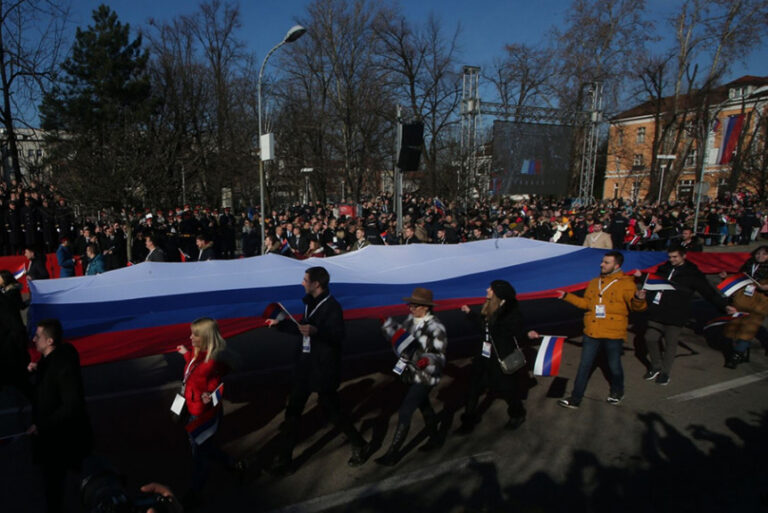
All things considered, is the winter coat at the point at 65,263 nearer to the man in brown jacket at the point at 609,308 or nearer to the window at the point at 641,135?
the man in brown jacket at the point at 609,308

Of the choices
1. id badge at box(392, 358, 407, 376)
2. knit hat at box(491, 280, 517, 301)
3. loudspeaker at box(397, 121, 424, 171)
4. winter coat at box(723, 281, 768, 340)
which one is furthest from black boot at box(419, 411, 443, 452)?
loudspeaker at box(397, 121, 424, 171)

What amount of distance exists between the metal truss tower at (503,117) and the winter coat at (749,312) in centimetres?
1267

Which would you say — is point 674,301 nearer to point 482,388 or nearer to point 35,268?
point 482,388

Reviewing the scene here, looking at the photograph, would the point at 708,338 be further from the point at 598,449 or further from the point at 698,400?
the point at 598,449

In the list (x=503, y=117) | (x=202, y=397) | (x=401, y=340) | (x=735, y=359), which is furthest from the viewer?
(x=503, y=117)

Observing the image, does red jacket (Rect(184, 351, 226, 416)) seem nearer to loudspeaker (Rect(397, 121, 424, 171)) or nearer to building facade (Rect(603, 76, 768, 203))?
loudspeaker (Rect(397, 121, 424, 171))

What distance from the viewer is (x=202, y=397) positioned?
12.2ft

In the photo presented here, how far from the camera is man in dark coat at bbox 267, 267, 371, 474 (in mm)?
4250

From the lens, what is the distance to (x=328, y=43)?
28.1 m

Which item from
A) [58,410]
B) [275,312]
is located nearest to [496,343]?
[275,312]

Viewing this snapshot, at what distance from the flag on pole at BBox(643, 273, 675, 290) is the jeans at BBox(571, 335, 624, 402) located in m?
1.21

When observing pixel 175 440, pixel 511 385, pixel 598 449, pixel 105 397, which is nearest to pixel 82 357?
pixel 175 440

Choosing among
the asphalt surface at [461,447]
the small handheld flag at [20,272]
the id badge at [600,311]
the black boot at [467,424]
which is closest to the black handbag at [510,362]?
the black boot at [467,424]

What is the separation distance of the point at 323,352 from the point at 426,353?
92 centimetres
